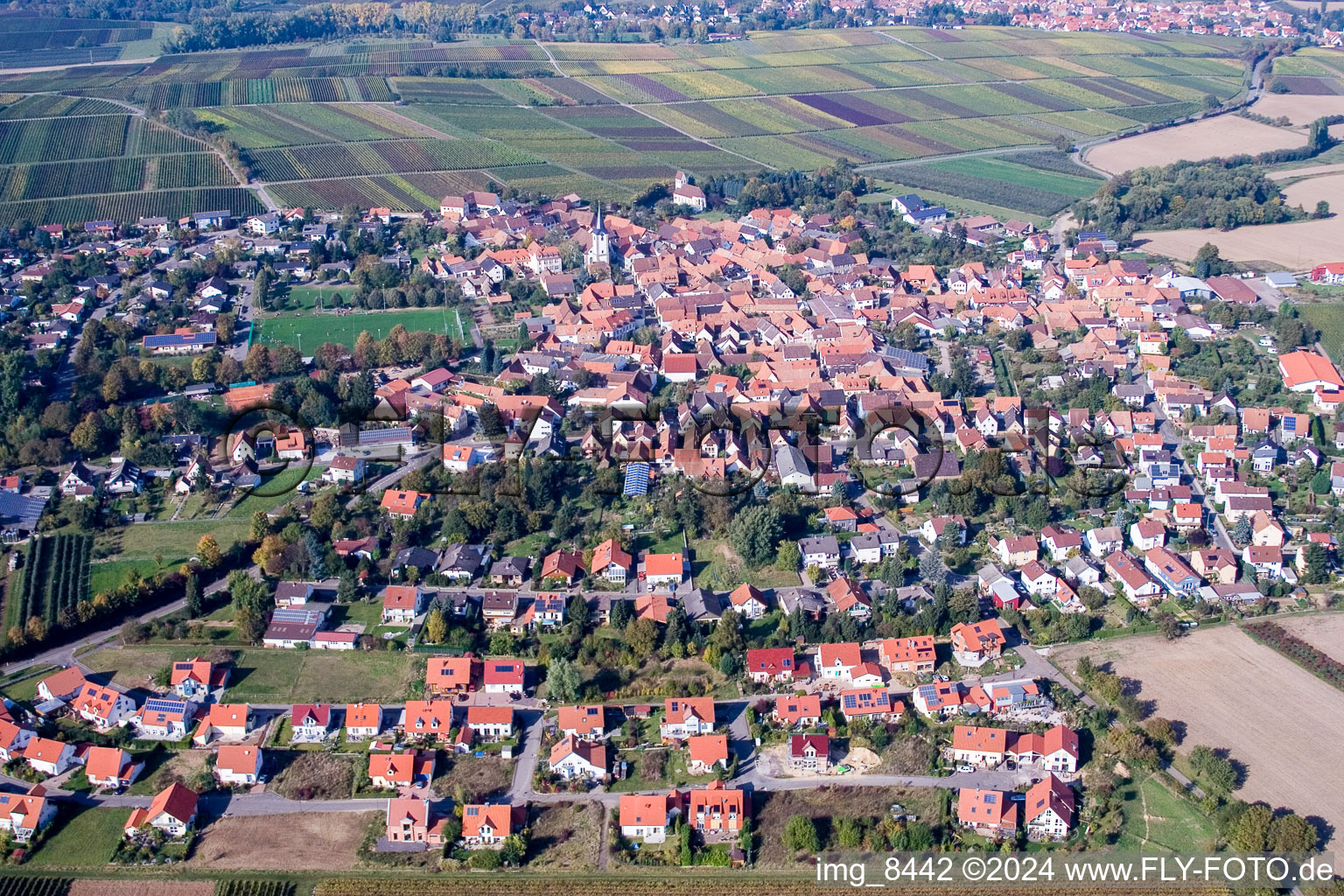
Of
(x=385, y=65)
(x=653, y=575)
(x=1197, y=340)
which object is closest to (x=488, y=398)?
(x=653, y=575)

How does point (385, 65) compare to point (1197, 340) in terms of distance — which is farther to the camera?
point (385, 65)

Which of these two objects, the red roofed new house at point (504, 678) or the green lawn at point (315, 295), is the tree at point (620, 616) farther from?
the green lawn at point (315, 295)

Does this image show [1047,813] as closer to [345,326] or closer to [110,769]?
[110,769]

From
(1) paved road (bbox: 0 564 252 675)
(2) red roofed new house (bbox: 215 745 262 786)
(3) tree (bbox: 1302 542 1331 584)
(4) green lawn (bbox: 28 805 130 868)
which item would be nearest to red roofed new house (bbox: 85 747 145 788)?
(4) green lawn (bbox: 28 805 130 868)

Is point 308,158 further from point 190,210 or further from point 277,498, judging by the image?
point 277,498

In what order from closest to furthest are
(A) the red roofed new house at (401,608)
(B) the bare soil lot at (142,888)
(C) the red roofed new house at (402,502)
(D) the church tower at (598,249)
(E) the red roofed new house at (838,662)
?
(B) the bare soil lot at (142,888)
(E) the red roofed new house at (838,662)
(A) the red roofed new house at (401,608)
(C) the red roofed new house at (402,502)
(D) the church tower at (598,249)

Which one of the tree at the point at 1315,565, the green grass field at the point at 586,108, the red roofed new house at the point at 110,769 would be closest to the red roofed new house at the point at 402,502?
the red roofed new house at the point at 110,769
